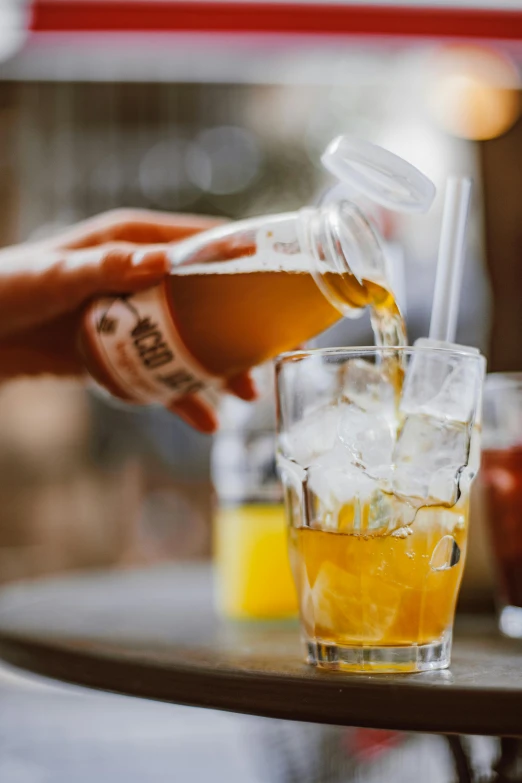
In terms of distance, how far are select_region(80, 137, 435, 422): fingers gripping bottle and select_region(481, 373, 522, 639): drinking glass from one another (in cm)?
18

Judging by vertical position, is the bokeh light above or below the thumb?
above

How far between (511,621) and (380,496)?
1.00ft

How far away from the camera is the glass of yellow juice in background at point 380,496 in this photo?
61 centimetres

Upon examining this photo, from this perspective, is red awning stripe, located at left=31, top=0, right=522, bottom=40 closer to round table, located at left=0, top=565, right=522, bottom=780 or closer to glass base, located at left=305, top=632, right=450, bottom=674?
round table, located at left=0, top=565, right=522, bottom=780

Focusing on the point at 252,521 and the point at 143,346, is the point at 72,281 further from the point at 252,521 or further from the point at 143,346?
the point at 252,521

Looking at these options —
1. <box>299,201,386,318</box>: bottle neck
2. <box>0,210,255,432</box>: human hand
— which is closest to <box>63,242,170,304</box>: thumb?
<box>0,210,255,432</box>: human hand

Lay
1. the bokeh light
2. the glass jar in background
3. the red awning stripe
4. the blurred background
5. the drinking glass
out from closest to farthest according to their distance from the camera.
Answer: the drinking glass < the glass jar in background < the red awning stripe < the bokeh light < the blurred background

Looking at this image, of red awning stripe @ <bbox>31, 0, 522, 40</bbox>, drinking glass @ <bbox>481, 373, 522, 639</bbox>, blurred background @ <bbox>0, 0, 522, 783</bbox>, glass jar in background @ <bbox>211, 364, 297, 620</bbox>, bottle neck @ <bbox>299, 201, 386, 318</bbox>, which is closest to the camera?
bottle neck @ <bbox>299, 201, 386, 318</bbox>

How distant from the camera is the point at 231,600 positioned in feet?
3.30

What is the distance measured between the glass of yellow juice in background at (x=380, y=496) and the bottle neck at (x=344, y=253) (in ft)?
0.40

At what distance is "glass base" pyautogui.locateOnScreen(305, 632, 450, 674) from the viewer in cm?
60

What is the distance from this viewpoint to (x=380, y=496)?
616mm

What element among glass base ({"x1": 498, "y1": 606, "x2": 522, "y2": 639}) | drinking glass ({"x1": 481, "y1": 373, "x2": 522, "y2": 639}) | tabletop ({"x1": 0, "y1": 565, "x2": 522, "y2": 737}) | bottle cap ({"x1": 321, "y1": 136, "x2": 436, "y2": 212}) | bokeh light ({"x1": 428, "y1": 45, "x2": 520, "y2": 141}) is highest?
bokeh light ({"x1": 428, "y1": 45, "x2": 520, "y2": 141})

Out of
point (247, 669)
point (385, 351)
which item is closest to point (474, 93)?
point (385, 351)
